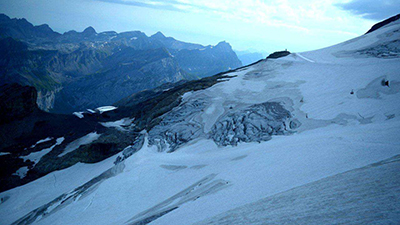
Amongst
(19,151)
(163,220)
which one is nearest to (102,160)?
(19,151)

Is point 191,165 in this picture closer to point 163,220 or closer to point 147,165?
point 147,165

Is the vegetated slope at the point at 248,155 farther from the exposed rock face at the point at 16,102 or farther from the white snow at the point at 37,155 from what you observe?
the exposed rock face at the point at 16,102

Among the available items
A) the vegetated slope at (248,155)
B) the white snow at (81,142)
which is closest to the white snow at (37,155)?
the white snow at (81,142)

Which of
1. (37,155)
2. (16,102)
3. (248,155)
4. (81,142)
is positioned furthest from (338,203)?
(16,102)

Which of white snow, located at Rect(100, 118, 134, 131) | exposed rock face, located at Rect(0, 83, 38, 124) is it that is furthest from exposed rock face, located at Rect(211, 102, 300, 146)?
exposed rock face, located at Rect(0, 83, 38, 124)

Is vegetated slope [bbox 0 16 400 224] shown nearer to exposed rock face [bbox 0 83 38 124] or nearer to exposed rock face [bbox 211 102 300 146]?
exposed rock face [bbox 211 102 300 146]

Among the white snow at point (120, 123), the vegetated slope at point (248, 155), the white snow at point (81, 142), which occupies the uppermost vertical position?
the white snow at point (120, 123)
